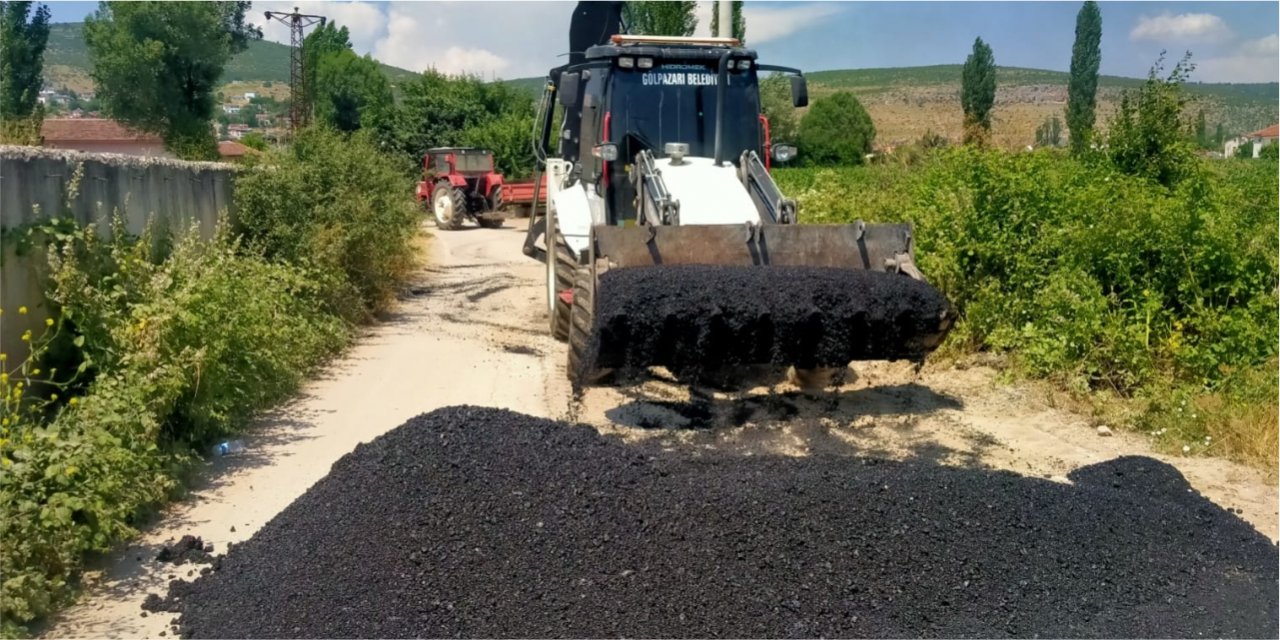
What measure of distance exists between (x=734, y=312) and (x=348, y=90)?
151 ft

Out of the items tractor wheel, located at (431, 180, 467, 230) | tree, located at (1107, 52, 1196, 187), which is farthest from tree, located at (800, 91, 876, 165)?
tree, located at (1107, 52, 1196, 187)

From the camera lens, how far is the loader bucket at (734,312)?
23.2ft

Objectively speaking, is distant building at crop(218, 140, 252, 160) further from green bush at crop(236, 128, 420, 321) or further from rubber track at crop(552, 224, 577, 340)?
rubber track at crop(552, 224, 577, 340)

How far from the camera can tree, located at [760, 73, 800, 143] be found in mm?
39719

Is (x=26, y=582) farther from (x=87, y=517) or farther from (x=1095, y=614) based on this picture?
(x=1095, y=614)

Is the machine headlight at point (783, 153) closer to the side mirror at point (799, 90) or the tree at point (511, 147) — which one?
the side mirror at point (799, 90)

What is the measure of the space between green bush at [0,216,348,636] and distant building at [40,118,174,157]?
1417cm

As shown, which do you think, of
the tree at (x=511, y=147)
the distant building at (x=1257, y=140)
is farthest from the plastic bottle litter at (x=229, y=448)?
the distant building at (x=1257, y=140)

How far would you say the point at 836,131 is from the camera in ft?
150

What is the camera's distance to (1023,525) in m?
4.88

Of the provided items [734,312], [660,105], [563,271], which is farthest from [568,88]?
[734,312]

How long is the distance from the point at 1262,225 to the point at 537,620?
7.86 m

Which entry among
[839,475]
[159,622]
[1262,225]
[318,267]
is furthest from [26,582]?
[1262,225]

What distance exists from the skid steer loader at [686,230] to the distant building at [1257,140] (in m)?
29.0
